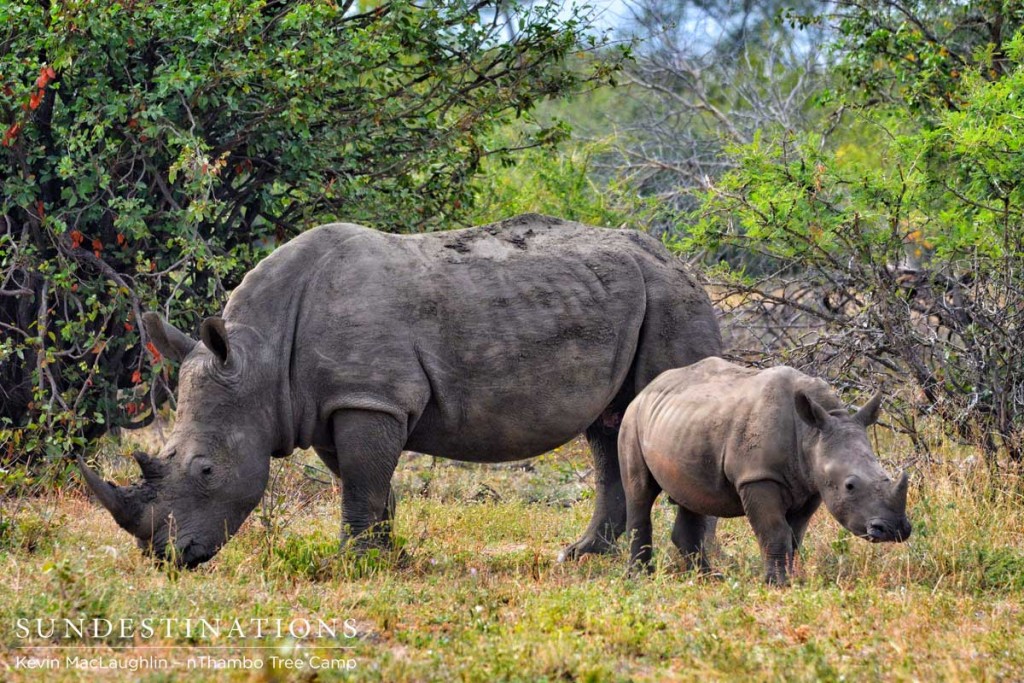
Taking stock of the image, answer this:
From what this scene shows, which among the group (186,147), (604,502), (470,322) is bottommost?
(604,502)

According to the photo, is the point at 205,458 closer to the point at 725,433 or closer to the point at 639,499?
the point at 639,499

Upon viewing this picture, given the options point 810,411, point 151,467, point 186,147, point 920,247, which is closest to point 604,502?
point 810,411

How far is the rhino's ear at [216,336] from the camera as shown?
6.87 meters

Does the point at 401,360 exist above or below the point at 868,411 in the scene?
above

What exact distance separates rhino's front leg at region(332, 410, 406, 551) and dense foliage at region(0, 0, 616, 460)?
64.1 inches

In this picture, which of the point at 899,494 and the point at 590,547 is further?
the point at 590,547

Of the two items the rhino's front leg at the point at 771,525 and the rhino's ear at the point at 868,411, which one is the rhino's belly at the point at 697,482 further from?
the rhino's ear at the point at 868,411

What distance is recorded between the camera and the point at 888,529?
628cm

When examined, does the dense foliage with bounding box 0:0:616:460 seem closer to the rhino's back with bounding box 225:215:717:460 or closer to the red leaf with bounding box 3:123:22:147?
the red leaf with bounding box 3:123:22:147

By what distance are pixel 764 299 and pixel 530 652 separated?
611 centimetres

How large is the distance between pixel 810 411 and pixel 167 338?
3.42 m

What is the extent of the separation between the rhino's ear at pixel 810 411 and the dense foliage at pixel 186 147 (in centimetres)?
383

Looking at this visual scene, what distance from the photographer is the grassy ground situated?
5164mm

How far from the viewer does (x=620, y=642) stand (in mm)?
5531
